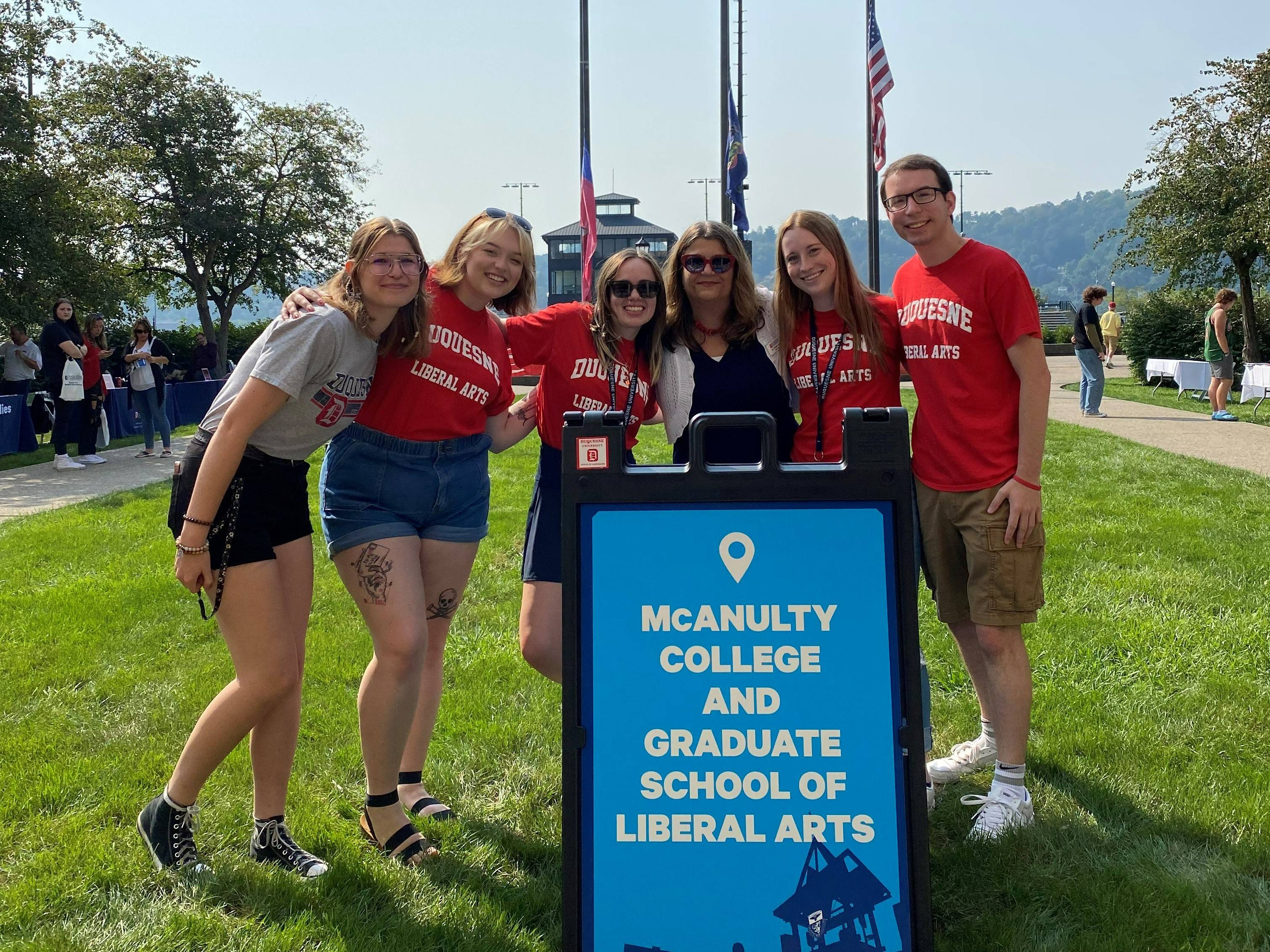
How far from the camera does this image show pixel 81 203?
1916 centimetres

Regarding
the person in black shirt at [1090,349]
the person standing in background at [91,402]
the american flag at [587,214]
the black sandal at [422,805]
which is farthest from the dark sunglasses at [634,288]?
the american flag at [587,214]

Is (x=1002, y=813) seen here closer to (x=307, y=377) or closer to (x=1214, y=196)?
(x=307, y=377)

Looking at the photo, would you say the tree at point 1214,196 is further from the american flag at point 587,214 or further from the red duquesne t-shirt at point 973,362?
the red duquesne t-shirt at point 973,362

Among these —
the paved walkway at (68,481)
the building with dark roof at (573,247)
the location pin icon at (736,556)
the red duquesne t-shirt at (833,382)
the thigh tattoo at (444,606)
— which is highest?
the building with dark roof at (573,247)

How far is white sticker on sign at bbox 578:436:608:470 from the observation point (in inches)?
94.0

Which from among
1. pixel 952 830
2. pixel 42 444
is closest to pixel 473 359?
pixel 952 830

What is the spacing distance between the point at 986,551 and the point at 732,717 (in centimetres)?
134

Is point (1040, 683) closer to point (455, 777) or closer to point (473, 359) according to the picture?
point (455, 777)

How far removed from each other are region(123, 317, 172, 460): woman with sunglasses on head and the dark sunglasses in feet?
36.3

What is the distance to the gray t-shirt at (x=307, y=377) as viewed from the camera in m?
2.92

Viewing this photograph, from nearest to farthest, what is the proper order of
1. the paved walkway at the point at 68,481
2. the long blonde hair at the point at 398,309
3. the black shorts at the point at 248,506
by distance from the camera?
the black shorts at the point at 248,506 → the long blonde hair at the point at 398,309 → the paved walkway at the point at 68,481

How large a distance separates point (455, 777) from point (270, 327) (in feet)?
6.00

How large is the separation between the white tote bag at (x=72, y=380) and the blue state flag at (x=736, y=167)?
43.7 ft

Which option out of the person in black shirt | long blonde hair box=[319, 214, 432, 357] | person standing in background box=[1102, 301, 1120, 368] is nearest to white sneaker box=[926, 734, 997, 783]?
long blonde hair box=[319, 214, 432, 357]
